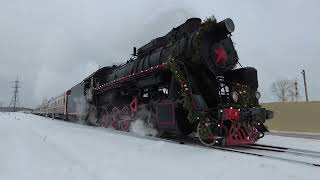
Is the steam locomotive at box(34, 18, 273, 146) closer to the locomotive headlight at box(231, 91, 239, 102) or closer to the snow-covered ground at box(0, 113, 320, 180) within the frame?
the locomotive headlight at box(231, 91, 239, 102)

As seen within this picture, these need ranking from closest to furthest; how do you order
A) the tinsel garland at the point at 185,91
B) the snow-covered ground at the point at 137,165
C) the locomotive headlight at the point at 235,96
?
1. the snow-covered ground at the point at 137,165
2. the tinsel garland at the point at 185,91
3. the locomotive headlight at the point at 235,96

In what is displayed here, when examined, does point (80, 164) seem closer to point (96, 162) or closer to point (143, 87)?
point (96, 162)

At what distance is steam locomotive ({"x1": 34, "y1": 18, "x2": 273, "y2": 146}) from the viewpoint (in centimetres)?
962

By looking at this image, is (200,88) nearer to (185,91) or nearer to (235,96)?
(185,91)

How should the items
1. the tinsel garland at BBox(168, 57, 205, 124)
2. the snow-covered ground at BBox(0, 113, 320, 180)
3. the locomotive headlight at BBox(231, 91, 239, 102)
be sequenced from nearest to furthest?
the snow-covered ground at BBox(0, 113, 320, 180) → the tinsel garland at BBox(168, 57, 205, 124) → the locomotive headlight at BBox(231, 91, 239, 102)

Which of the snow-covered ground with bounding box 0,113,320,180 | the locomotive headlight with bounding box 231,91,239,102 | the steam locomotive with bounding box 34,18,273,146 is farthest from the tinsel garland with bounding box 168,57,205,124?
the snow-covered ground with bounding box 0,113,320,180

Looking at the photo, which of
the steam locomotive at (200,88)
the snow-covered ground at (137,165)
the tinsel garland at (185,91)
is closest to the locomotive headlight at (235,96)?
the steam locomotive at (200,88)

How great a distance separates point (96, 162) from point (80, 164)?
32 centimetres

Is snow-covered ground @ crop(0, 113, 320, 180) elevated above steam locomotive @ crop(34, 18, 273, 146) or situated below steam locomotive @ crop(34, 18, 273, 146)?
below

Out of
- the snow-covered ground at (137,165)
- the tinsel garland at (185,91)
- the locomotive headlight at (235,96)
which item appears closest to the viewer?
the snow-covered ground at (137,165)

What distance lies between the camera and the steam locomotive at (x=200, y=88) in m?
9.62

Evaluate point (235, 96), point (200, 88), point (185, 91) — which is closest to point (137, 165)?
point (185, 91)

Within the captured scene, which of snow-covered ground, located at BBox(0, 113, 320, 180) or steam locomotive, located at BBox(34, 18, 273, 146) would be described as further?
steam locomotive, located at BBox(34, 18, 273, 146)

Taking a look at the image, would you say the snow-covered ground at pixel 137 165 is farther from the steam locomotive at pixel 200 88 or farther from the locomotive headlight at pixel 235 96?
the locomotive headlight at pixel 235 96
